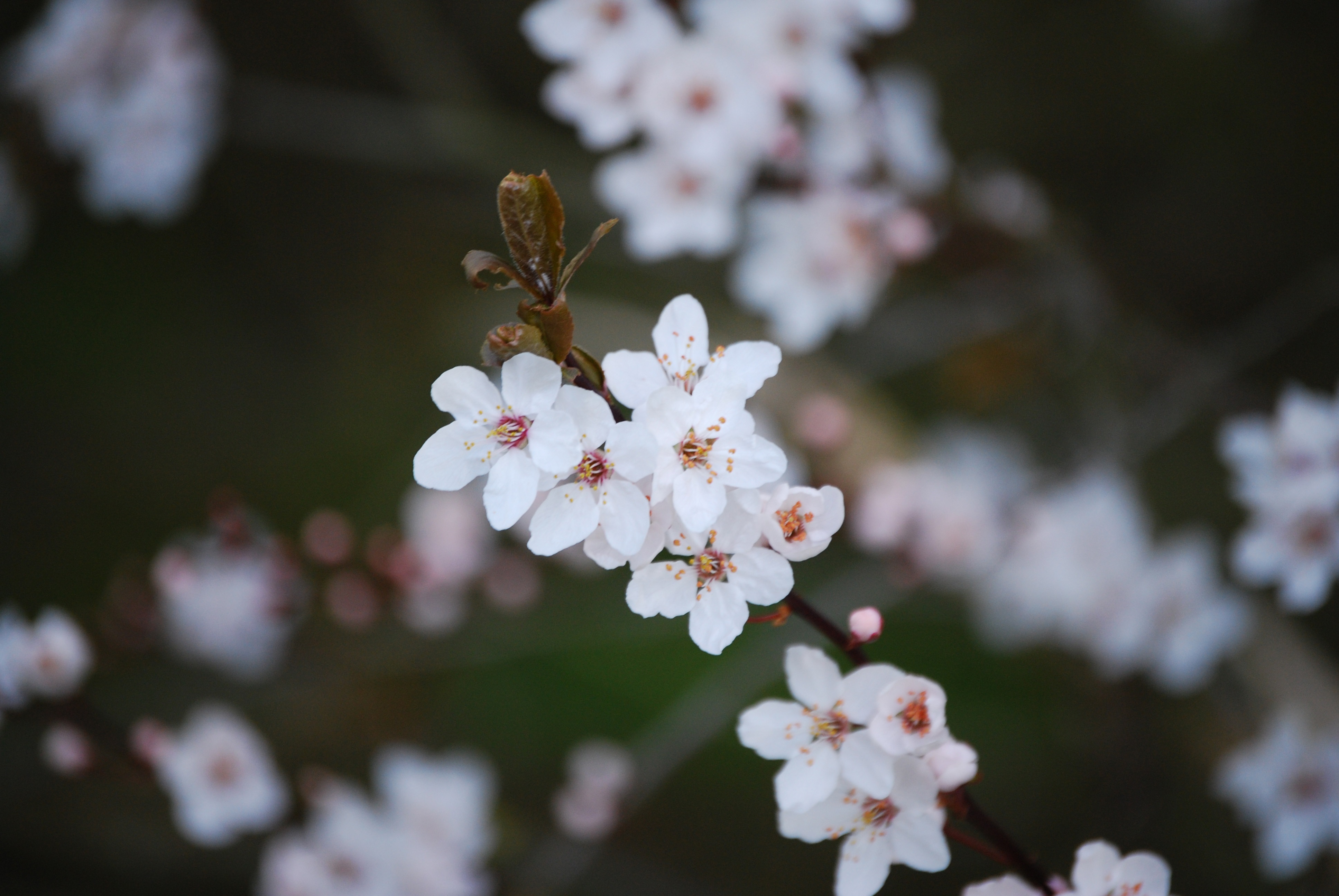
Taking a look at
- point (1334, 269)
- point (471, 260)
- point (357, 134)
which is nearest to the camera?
point (471, 260)

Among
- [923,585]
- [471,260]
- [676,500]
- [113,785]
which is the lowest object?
[676,500]

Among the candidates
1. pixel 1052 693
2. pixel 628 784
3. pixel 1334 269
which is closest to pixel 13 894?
pixel 628 784

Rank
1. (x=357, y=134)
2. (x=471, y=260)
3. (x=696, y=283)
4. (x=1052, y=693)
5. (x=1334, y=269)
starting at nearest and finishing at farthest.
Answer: (x=471, y=260) < (x=1334, y=269) < (x=1052, y=693) < (x=357, y=134) < (x=696, y=283)

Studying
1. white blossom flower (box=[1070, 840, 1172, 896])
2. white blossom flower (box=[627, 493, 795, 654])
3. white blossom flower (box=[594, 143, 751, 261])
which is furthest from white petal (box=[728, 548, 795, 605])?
white blossom flower (box=[594, 143, 751, 261])

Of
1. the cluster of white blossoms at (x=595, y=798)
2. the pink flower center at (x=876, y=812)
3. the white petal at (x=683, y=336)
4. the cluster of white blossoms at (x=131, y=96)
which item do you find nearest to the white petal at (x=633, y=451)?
the white petal at (x=683, y=336)

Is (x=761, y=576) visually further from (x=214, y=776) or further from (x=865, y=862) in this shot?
(x=214, y=776)

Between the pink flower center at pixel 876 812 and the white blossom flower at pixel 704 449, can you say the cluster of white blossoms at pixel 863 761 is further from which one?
the white blossom flower at pixel 704 449

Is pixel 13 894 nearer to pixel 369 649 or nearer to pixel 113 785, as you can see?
pixel 113 785
